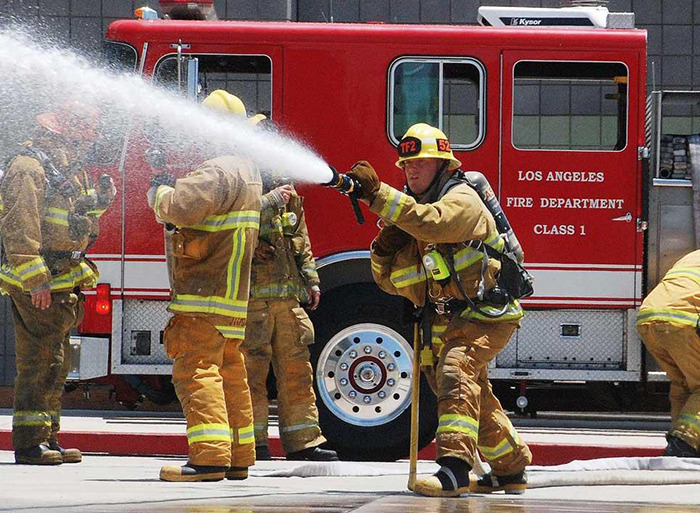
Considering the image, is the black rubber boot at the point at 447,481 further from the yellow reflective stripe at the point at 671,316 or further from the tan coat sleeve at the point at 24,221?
the tan coat sleeve at the point at 24,221

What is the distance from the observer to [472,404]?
684 centimetres

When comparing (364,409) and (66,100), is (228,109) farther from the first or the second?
(364,409)

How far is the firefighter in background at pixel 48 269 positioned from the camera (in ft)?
25.8

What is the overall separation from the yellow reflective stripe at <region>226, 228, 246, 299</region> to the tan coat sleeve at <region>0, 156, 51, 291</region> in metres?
1.07

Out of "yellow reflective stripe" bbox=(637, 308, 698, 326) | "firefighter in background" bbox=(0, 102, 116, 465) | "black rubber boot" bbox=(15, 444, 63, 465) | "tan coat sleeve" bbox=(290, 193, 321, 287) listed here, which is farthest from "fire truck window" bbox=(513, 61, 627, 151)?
"black rubber boot" bbox=(15, 444, 63, 465)

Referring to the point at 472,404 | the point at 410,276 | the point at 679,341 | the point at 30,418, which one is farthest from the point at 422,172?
the point at 30,418

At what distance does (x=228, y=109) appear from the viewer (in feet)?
24.8

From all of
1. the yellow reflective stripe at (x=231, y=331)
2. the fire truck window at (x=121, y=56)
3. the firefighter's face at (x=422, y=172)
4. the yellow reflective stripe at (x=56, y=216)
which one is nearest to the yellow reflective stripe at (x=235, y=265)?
the yellow reflective stripe at (x=231, y=331)

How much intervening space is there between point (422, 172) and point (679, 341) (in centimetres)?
212

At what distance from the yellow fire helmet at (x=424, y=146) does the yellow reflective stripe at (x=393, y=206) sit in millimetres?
432

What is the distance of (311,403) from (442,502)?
2.13 m

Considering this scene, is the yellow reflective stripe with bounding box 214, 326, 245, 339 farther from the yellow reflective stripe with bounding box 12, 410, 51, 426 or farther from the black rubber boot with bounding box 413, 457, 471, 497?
the yellow reflective stripe with bounding box 12, 410, 51, 426

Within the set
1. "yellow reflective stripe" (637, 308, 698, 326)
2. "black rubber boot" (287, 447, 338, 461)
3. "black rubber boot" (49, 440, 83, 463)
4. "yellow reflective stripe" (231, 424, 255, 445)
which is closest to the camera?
"yellow reflective stripe" (231, 424, 255, 445)

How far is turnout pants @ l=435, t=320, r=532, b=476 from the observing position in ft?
22.3
